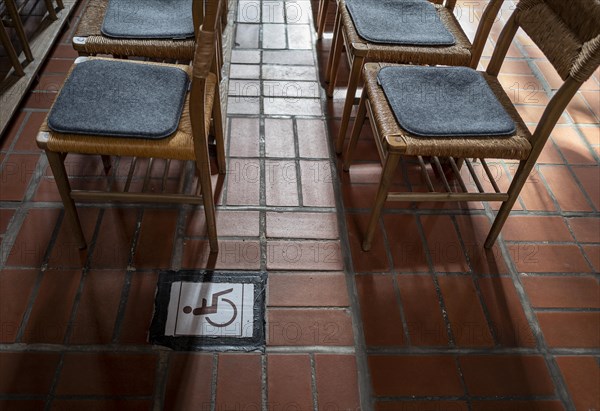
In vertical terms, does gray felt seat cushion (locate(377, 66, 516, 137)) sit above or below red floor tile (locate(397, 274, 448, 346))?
above

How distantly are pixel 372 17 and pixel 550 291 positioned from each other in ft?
4.03

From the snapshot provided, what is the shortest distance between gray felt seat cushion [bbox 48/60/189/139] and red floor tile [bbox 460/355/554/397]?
118 cm

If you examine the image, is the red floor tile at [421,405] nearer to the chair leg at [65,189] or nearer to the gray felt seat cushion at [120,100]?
the gray felt seat cushion at [120,100]

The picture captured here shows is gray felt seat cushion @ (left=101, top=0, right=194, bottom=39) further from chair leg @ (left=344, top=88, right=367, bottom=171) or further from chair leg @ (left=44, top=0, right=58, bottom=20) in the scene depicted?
chair leg @ (left=44, top=0, right=58, bottom=20)

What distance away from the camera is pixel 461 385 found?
1492 millimetres

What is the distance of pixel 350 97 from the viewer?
198 centimetres

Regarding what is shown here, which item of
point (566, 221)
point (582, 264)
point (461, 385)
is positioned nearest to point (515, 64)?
point (566, 221)

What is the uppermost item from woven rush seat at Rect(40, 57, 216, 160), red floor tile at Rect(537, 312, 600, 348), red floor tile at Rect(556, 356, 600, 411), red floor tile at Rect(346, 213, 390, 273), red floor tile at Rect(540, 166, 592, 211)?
woven rush seat at Rect(40, 57, 216, 160)

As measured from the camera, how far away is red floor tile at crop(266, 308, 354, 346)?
1.56 meters

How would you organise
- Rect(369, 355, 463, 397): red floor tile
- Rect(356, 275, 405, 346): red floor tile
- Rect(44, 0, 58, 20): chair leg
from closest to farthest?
Rect(369, 355, 463, 397): red floor tile
Rect(356, 275, 405, 346): red floor tile
Rect(44, 0, 58, 20): chair leg

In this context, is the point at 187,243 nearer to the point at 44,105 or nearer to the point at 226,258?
the point at 226,258

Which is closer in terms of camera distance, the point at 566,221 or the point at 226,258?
the point at 226,258

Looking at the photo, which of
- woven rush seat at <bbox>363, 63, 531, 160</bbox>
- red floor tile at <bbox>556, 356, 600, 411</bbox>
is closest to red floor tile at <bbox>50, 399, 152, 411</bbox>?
woven rush seat at <bbox>363, 63, 531, 160</bbox>

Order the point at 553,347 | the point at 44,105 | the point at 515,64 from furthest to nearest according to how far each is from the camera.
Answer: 1. the point at 515,64
2. the point at 44,105
3. the point at 553,347
